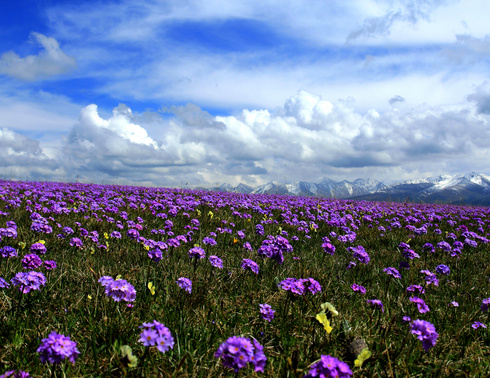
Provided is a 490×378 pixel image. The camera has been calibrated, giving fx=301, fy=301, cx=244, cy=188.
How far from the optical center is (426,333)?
231cm

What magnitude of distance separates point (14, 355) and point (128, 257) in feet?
8.16

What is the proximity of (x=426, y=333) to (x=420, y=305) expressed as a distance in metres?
1.04

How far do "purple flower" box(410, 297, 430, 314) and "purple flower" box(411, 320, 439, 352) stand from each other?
81 cm

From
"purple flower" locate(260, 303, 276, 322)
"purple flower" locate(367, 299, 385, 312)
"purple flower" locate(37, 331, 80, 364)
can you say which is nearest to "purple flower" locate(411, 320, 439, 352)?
"purple flower" locate(367, 299, 385, 312)

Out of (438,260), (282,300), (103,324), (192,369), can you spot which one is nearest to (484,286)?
(438,260)

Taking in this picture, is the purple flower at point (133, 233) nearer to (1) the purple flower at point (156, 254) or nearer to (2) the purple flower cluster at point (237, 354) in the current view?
(1) the purple flower at point (156, 254)

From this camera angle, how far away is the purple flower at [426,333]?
7.45ft

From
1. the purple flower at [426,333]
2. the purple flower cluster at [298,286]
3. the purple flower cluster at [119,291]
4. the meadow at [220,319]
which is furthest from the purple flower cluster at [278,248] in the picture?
the purple flower cluster at [119,291]

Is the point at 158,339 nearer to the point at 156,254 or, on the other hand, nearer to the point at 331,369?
the point at 331,369

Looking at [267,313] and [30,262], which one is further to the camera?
[30,262]

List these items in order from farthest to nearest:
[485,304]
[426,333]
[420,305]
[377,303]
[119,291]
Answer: [485,304] → [420,305] → [377,303] → [119,291] → [426,333]

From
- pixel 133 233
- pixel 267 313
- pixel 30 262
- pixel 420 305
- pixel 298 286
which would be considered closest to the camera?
pixel 298 286

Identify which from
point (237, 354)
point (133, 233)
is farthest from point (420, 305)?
point (133, 233)

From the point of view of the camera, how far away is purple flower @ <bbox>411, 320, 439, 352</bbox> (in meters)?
2.27
